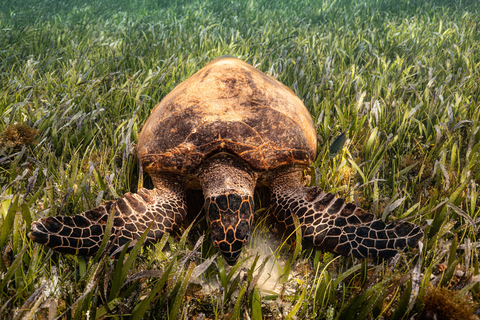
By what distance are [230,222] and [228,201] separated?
0.49ft

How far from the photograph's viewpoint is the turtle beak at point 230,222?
78.2 inches

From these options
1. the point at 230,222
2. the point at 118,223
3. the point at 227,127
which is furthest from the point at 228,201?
the point at 118,223

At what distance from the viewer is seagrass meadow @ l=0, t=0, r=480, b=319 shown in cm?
166

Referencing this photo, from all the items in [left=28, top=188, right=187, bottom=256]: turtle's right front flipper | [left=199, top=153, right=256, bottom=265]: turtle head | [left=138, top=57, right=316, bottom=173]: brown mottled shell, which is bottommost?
[left=28, top=188, right=187, bottom=256]: turtle's right front flipper

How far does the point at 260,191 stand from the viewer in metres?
2.81

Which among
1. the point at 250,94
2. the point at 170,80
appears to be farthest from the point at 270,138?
the point at 170,80

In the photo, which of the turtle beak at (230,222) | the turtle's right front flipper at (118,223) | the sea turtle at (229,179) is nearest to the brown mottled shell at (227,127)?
the sea turtle at (229,179)

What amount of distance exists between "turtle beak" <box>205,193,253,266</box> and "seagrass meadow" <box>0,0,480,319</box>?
12 centimetres

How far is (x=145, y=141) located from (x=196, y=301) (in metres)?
1.48

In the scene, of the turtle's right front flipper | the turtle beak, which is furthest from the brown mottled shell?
the turtle beak

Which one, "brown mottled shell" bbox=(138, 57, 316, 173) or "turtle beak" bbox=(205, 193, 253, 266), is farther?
"brown mottled shell" bbox=(138, 57, 316, 173)

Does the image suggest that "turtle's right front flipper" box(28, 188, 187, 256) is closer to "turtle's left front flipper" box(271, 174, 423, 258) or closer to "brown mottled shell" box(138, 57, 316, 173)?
"brown mottled shell" box(138, 57, 316, 173)

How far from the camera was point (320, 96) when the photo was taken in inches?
161

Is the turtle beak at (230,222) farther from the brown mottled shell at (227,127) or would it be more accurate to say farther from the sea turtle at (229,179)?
the brown mottled shell at (227,127)
